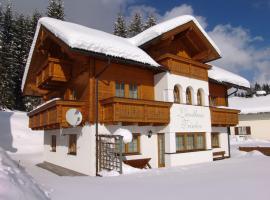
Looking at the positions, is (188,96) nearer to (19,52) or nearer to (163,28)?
(163,28)

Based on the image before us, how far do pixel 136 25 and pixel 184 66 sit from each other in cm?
4223

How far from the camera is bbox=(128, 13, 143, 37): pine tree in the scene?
57072 mm

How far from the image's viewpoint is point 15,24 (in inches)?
1987

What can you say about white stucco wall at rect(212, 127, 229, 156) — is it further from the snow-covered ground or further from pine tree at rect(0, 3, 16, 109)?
pine tree at rect(0, 3, 16, 109)

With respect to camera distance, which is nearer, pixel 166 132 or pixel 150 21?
pixel 166 132

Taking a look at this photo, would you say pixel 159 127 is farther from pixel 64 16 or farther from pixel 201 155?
pixel 64 16

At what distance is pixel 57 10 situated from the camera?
149ft

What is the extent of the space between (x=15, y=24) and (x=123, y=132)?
4485 cm

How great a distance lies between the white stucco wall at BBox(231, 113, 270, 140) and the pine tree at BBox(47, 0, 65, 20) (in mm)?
31254

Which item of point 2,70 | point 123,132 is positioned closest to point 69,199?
point 123,132

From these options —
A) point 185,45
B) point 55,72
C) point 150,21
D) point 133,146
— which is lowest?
point 133,146

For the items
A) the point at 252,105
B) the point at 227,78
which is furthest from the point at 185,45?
the point at 252,105

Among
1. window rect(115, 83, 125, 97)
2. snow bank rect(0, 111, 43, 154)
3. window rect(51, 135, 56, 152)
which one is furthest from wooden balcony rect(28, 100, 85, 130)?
snow bank rect(0, 111, 43, 154)

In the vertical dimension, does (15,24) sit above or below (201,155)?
above
